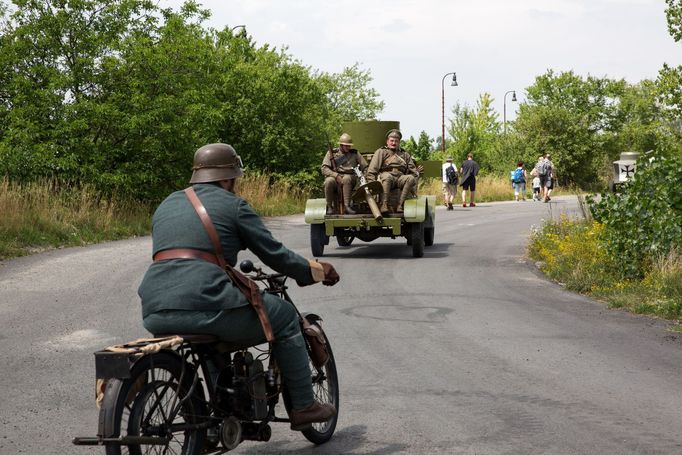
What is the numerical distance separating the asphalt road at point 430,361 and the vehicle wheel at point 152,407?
959 mm

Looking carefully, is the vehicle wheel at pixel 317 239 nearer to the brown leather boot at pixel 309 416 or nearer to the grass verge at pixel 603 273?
the grass verge at pixel 603 273

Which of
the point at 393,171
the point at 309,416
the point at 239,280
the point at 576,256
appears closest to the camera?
the point at 239,280

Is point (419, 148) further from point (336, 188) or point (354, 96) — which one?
point (336, 188)

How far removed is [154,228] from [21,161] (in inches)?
651

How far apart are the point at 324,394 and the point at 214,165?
1564 millimetres

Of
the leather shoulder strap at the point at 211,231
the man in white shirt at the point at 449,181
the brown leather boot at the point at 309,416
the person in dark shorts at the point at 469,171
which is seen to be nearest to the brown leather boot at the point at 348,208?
the brown leather boot at the point at 309,416

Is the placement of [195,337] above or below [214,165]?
below

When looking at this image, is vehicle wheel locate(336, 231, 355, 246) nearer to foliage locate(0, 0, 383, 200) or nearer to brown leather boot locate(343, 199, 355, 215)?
brown leather boot locate(343, 199, 355, 215)

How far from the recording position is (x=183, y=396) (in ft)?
14.5

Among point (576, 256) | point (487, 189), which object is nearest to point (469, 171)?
point (487, 189)

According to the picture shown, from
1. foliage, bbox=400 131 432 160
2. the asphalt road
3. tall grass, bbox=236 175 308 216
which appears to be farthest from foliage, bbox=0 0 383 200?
foliage, bbox=400 131 432 160

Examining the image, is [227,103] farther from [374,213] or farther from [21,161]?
[374,213]

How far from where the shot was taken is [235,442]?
4.66 meters

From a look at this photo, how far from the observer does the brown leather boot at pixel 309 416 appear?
16.3 ft
